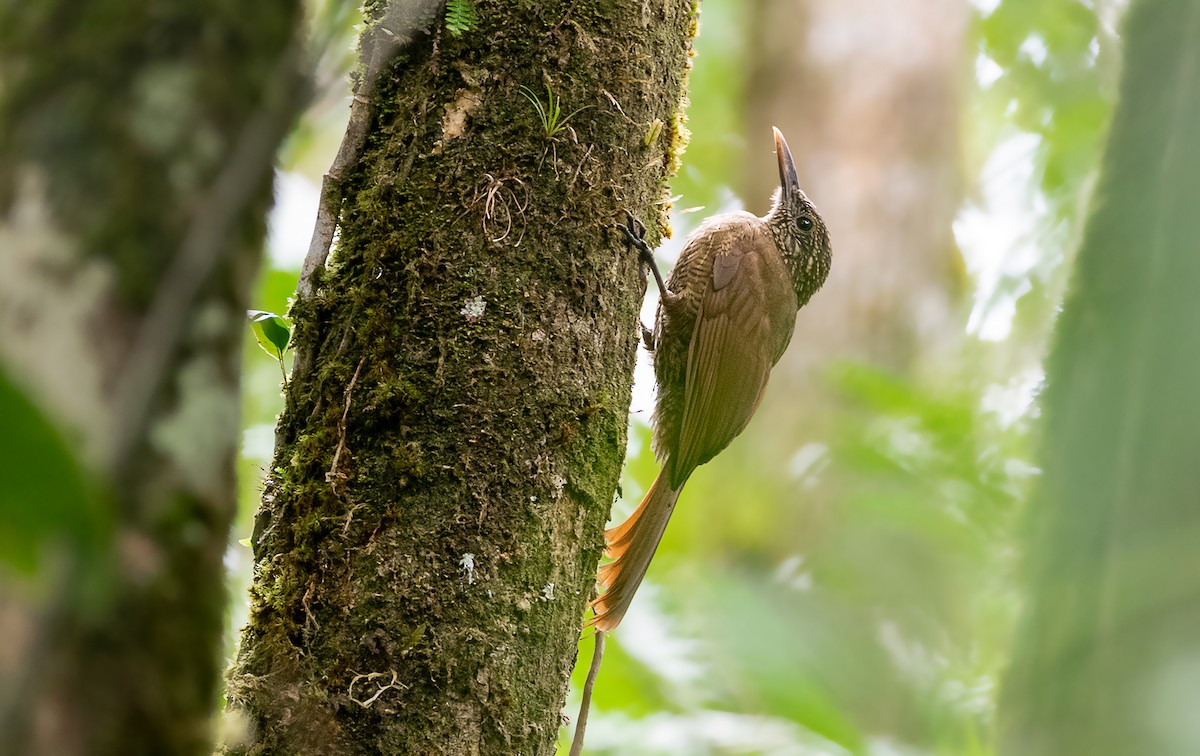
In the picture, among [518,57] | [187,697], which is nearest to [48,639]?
[187,697]

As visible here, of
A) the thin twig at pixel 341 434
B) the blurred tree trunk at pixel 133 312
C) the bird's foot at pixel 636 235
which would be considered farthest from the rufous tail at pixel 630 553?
the blurred tree trunk at pixel 133 312

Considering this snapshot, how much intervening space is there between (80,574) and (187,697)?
0.25 m

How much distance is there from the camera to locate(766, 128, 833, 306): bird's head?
390 centimetres

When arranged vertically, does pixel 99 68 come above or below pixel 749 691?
below

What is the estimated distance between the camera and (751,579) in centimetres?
488

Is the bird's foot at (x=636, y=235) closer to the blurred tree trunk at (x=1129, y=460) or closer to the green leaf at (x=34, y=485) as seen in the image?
the blurred tree trunk at (x=1129, y=460)

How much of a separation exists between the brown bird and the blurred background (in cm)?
51

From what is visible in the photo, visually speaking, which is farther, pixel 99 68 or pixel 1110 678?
pixel 99 68

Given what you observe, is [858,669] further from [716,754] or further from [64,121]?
[64,121]

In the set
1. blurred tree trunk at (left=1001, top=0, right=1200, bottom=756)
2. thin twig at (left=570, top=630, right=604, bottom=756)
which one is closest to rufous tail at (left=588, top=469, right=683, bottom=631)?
thin twig at (left=570, top=630, right=604, bottom=756)

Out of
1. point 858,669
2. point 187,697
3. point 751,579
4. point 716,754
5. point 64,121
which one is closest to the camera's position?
point 64,121

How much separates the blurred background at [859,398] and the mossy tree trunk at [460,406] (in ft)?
0.46

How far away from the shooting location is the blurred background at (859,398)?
2754 millimetres

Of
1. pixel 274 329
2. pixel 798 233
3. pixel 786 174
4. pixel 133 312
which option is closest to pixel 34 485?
pixel 133 312
